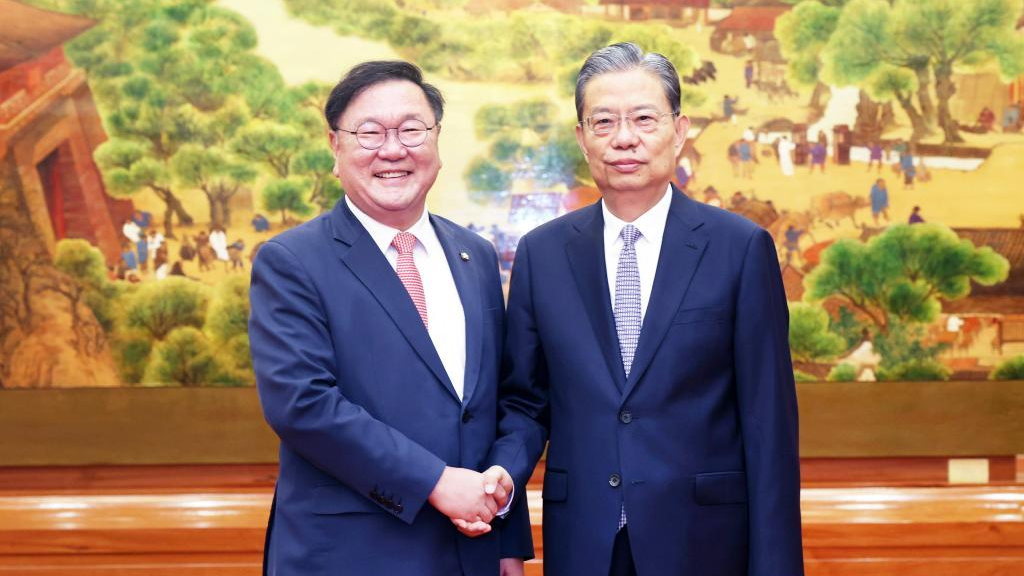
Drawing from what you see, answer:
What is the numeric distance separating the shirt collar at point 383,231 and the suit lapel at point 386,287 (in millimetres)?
29

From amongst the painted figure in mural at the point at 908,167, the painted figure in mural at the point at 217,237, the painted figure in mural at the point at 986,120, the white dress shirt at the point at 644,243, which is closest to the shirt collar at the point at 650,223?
the white dress shirt at the point at 644,243

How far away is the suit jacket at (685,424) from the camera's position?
6.29 feet

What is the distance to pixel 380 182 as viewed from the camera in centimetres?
204

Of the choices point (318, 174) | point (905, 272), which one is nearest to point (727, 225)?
point (905, 272)

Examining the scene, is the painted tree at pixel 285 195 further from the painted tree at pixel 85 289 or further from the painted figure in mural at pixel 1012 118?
the painted figure in mural at pixel 1012 118

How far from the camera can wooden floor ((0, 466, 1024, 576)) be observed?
3480 millimetres

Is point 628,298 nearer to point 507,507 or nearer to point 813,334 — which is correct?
point 507,507

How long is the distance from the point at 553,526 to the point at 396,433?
0.40 meters

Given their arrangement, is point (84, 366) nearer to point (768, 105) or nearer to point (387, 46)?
point (387, 46)

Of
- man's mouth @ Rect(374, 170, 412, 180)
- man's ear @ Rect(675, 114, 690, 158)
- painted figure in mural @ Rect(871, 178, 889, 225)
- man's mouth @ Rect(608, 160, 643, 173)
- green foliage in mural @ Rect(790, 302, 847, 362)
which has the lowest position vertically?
green foliage in mural @ Rect(790, 302, 847, 362)

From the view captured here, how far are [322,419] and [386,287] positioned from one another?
0.31m

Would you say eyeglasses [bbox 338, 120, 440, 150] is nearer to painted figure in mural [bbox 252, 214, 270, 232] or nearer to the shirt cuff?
the shirt cuff

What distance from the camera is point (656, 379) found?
1936mm

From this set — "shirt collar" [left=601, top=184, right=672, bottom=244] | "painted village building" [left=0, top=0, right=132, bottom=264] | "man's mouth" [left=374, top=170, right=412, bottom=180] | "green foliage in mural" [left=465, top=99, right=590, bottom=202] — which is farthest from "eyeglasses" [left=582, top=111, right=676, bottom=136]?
"painted village building" [left=0, top=0, right=132, bottom=264]
